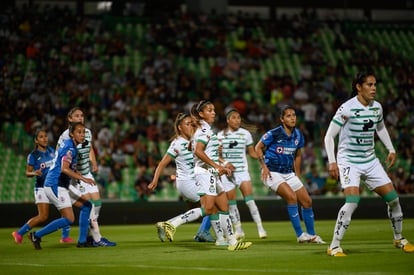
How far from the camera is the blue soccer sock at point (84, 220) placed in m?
14.2

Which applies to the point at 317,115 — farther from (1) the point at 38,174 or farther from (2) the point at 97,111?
(1) the point at 38,174

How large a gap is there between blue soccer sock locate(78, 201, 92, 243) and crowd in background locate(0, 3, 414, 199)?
10.1 metres

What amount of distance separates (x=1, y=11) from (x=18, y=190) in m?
11.0

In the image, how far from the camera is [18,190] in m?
23.8

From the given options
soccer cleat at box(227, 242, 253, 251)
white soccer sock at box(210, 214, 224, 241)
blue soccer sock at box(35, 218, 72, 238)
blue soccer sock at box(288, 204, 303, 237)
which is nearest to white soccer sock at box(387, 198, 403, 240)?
soccer cleat at box(227, 242, 253, 251)

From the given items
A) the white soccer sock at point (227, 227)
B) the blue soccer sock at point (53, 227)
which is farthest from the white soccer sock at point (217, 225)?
the blue soccer sock at point (53, 227)

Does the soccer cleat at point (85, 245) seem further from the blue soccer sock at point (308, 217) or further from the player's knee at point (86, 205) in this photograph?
the blue soccer sock at point (308, 217)

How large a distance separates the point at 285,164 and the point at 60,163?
403 cm

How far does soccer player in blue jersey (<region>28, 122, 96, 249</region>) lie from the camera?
13.7 m

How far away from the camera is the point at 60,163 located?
13.9 meters

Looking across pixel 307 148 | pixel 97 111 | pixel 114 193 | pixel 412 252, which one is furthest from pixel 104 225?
pixel 412 252

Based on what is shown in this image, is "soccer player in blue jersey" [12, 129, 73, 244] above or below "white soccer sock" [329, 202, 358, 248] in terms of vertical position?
above

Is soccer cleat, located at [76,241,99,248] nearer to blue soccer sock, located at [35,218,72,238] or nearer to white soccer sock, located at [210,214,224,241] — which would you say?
blue soccer sock, located at [35,218,72,238]

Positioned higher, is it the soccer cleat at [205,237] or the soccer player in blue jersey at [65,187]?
the soccer player in blue jersey at [65,187]
